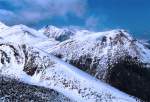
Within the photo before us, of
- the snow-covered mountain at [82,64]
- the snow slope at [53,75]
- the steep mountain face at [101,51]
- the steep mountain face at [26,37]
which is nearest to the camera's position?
the snow slope at [53,75]

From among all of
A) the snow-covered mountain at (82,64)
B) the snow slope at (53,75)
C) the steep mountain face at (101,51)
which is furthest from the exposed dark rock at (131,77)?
the snow slope at (53,75)

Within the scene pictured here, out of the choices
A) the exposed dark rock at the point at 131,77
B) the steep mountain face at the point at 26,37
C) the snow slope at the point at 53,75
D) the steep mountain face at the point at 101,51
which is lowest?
the snow slope at the point at 53,75

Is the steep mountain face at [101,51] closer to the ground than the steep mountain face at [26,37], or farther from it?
closer to the ground

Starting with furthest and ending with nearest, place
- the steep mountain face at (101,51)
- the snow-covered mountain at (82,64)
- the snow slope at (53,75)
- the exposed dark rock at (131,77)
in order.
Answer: the steep mountain face at (101,51)
the exposed dark rock at (131,77)
the snow-covered mountain at (82,64)
the snow slope at (53,75)

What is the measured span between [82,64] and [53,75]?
5790 cm

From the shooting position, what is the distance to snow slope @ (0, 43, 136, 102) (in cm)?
5775

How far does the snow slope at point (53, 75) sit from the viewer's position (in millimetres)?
57750

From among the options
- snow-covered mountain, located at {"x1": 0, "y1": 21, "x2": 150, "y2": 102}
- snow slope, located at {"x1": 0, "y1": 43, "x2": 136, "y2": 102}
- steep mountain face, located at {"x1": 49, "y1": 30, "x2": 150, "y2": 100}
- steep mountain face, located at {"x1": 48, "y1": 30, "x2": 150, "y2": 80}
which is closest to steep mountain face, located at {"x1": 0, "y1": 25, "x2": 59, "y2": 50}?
snow-covered mountain, located at {"x1": 0, "y1": 21, "x2": 150, "y2": 102}

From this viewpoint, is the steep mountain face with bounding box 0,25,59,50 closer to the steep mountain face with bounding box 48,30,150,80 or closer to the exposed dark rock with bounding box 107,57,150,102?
the steep mountain face with bounding box 48,30,150,80

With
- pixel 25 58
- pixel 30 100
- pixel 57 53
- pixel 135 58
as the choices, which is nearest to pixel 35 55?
pixel 25 58

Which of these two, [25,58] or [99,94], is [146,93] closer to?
[25,58]

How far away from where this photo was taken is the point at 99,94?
5741cm

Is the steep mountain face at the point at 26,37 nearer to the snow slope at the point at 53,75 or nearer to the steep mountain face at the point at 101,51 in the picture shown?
the steep mountain face at the point at 101,51

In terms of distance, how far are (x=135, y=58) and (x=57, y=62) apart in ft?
175
